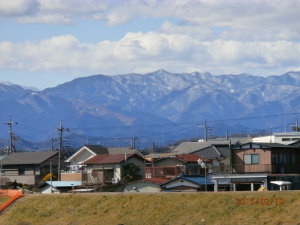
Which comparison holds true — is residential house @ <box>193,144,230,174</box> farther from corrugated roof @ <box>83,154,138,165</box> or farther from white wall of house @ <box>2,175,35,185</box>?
white wall of house @ <box>2,175,35,185</box>

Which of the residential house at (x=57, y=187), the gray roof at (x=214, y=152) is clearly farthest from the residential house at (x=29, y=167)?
the gray roof at (x=214, y=152)

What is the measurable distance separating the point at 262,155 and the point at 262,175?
2.62 metres

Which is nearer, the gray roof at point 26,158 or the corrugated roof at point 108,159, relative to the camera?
the corrugated roof at point 108,159

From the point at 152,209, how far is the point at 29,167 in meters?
40.2

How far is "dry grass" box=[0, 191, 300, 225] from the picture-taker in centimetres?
4625

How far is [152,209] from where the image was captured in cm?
5141

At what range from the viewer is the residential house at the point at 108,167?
76188 mm

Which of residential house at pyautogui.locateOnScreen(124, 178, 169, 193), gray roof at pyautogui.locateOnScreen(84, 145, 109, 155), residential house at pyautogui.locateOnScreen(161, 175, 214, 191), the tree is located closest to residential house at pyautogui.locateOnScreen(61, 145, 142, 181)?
gray roof at pyautogui.locateOnScreen(84, 145, 109, 155)

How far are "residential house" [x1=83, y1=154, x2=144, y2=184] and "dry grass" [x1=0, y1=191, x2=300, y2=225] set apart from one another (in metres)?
16.5

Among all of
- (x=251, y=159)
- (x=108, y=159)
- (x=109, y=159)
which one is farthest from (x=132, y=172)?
(x=251, y=159)

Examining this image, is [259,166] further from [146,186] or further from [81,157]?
[81,157]

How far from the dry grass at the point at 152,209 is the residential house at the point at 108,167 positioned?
16499mm

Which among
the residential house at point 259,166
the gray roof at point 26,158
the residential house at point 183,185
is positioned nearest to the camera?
the residential house at point 259,166

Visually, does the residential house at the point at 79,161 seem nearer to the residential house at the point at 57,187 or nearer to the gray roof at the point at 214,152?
the residential house at the point at 57,187
